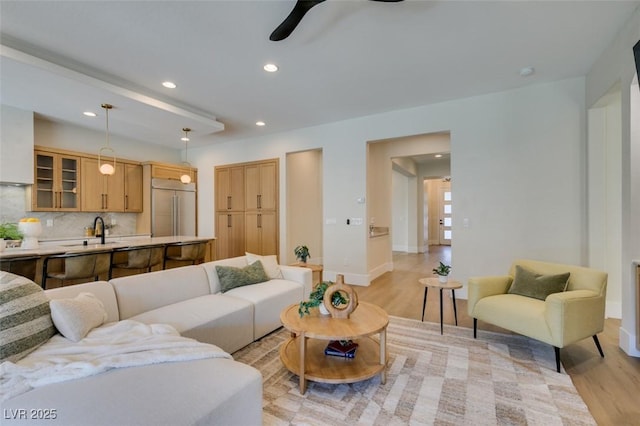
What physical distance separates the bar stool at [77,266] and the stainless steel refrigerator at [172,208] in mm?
2689

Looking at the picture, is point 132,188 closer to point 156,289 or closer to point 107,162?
point 107,162

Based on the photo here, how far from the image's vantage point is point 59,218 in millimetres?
5031

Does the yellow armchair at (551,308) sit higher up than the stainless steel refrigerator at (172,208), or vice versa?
the stainless steel refrigerator at (172,208)

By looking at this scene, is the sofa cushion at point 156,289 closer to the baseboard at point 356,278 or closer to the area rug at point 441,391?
the area rug at point 441,391

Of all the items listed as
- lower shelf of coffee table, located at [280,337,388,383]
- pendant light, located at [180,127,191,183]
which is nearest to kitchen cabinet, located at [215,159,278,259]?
pendant light, located at [180,127,191,183]

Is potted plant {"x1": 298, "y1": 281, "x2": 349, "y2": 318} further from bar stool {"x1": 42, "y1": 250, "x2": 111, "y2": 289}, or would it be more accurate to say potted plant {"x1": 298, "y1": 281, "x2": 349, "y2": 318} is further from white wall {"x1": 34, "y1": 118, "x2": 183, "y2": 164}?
white wall {"x1": 34, "y1": 118, "x2": 183, "y2": 164}

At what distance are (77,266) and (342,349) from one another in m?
2.97

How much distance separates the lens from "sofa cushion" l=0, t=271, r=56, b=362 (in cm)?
147

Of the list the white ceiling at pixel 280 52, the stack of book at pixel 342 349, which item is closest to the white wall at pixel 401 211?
the white ceiling at pixel 280 52

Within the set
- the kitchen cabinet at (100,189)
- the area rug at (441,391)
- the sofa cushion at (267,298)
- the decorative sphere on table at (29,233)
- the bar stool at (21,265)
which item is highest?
the kitchen cabinet at (100,189)

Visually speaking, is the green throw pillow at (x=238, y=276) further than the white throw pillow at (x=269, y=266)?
No

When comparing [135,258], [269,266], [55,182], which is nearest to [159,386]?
[269,266]

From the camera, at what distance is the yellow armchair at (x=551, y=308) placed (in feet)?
7.30

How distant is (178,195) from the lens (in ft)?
21.2
